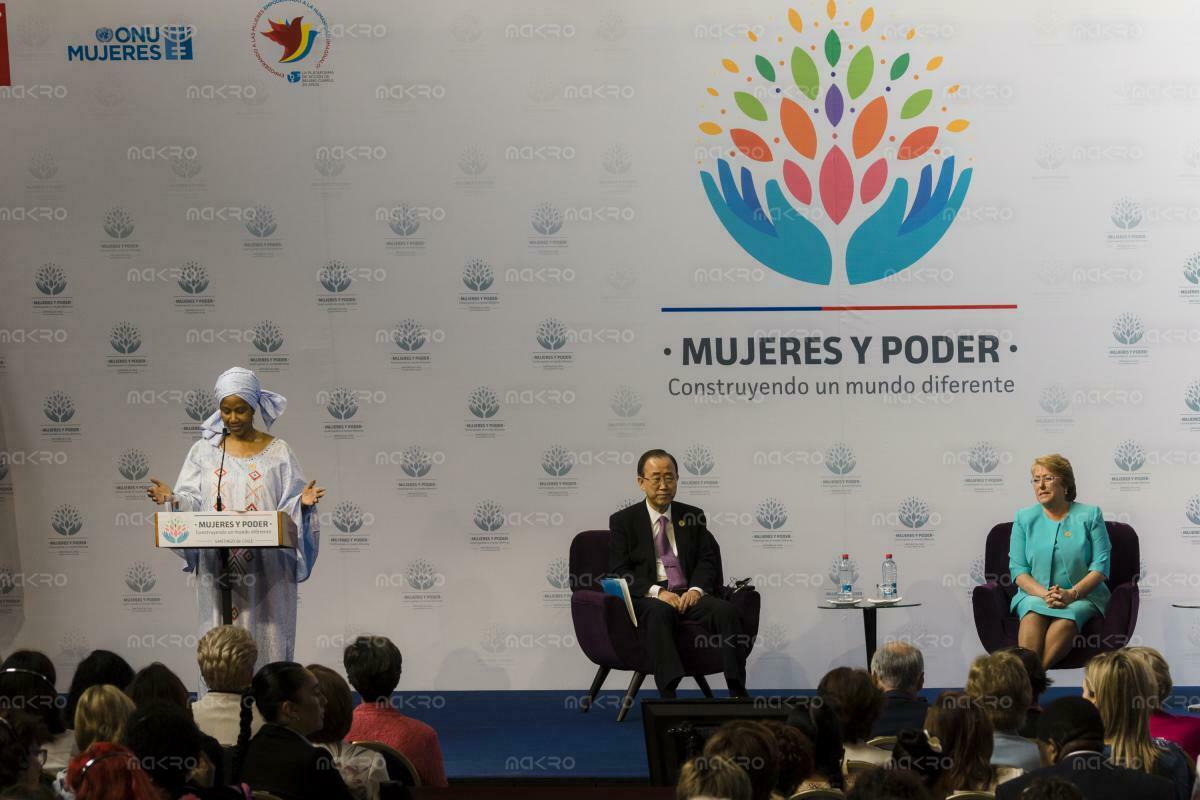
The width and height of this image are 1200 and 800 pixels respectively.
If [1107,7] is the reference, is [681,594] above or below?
below

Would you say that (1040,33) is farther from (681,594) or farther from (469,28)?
(681,594)

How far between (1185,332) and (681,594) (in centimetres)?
321

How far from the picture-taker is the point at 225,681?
4.17 m

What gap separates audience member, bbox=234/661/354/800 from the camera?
3.31 meters

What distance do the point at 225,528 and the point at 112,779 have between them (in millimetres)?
2714

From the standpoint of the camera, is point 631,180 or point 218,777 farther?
point 631,180

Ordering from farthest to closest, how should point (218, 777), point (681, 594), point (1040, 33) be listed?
point (1040, 33) → point (681, 594) → point (218, 777)

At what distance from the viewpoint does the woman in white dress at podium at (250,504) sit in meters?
5.90

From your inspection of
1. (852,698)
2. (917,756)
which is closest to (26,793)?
(917,756)

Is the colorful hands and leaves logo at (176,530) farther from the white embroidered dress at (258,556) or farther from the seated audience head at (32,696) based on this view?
the seated audience head at (32,696)

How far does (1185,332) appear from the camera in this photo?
7.62 metres

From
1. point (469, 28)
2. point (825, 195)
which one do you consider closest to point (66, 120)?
point (469, 28)

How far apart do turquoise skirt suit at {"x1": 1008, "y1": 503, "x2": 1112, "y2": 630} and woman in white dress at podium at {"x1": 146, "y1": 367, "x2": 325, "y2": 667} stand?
3.34 m

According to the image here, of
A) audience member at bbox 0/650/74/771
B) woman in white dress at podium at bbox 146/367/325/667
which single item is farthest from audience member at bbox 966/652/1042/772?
woman in white dress at podium at bbox 146/367/325/667
